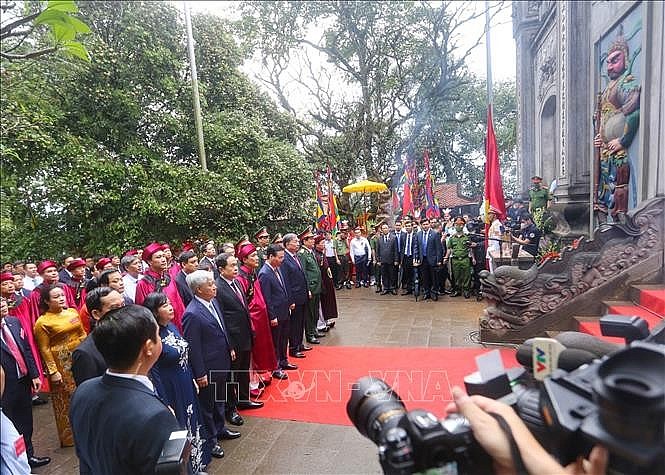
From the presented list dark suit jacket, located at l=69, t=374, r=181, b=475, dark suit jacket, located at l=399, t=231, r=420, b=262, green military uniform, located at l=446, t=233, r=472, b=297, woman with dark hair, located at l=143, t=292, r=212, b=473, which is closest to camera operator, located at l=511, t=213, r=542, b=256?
green military uniform, located at l=446, t=233, r=472, b=297

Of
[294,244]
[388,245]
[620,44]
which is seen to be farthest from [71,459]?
[620,44]

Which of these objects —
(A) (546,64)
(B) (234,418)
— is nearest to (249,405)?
(B) (234,418)

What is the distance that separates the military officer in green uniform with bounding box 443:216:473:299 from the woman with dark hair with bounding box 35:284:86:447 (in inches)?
261

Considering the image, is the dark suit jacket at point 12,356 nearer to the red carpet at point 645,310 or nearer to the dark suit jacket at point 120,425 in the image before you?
the dark suit jacket at point 120,425

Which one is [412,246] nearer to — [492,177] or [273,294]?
[492,177]

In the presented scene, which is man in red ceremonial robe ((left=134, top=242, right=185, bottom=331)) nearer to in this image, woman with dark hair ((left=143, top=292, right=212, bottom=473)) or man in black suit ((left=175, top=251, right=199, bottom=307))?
man in black suit ((left=175, top=251, right=199, bottom=307))

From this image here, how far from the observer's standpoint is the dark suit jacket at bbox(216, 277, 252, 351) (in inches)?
144

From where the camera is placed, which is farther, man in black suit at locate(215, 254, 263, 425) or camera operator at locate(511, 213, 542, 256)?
camera operator at locate(511, 213, 542, 256)

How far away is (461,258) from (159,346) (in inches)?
291

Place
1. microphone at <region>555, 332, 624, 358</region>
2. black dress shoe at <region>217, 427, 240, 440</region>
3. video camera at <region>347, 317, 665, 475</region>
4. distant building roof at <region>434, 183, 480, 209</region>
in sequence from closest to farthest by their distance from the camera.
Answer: video camera at <region>347, 317, 665, 475</region> < microphone at <region>555, 332, 624, 358</region> < black dress shoe at <region>217, 427, 240, 440</region> < distant building roof at <region>434, 183, 480, 209</region>

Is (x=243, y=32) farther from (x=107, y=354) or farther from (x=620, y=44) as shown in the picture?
(x=107, y=354)

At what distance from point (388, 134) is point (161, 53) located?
32.2 feet

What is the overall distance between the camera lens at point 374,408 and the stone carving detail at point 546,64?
977 centimetres

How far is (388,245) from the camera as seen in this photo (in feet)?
29.8
